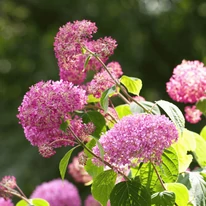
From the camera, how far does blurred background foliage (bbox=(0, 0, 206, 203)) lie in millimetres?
4891

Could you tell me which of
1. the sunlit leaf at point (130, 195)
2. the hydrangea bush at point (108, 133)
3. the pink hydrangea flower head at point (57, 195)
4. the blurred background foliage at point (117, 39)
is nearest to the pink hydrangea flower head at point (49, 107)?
the hydrangea bush at point (108, 133)

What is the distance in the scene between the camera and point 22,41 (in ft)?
18.4

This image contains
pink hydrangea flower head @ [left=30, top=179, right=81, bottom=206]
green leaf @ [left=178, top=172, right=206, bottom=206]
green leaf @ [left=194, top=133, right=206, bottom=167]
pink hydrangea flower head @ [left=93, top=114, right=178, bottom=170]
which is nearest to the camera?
pink hydrangea flower head @ [left=93, top=114, right=178, bottom=170]

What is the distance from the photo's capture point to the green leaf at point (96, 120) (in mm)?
1154

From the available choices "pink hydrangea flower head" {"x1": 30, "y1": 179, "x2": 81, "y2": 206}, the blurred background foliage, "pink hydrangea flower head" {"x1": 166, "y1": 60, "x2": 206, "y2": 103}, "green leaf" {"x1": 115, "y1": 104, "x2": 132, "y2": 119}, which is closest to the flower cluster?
"pink hydrangea flower head" {"x1": 166, "y1": 60, "x2": 206, "y2": 103}

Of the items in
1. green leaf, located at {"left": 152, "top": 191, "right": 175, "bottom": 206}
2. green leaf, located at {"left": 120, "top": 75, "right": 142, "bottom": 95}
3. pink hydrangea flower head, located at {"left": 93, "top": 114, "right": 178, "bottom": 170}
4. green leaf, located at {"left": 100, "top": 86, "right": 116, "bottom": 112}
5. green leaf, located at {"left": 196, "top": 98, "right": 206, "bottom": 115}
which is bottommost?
green leaf, located at {"left": 152, "top": 191, "right": 175, "bottom": 206}

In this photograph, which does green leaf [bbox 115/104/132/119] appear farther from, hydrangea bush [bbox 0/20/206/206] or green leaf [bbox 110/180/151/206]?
green leaf [bbox 110/180/151/206]

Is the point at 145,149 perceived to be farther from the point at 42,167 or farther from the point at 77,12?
the point at 77,12

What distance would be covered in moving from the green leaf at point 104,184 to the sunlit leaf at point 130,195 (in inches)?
1.5

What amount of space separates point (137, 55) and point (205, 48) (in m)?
0.50

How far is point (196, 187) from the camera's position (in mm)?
1111

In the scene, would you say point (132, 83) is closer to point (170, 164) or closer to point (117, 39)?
point (170, 164)

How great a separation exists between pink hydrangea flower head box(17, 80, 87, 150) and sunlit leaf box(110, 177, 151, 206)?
0.39ft

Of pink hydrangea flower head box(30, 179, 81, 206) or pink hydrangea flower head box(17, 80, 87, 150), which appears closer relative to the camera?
pink hydrangea flower head box(17, 80, 87, 150)
